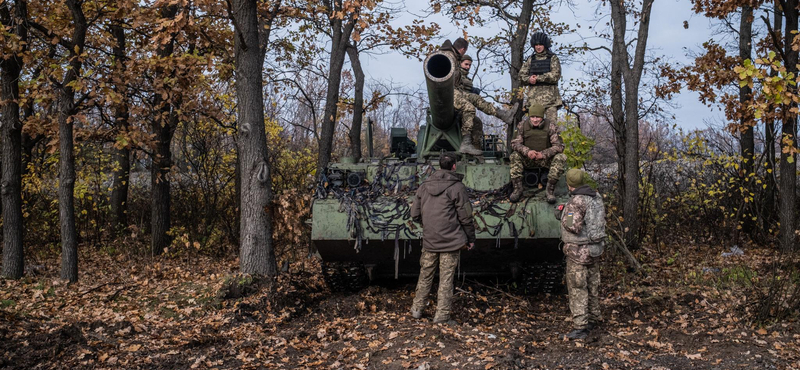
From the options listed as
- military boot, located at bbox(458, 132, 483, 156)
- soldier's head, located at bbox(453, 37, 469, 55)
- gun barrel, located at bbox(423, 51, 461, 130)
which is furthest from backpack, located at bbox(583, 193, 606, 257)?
soldier's head, located at bbox(453, 37, 469, 55)

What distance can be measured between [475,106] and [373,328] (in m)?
3.42

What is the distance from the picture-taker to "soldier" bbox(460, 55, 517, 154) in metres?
8.26

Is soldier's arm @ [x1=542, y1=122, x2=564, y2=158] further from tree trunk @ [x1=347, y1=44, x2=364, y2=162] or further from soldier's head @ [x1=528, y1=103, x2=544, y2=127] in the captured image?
tree trunk @ [x1=347, y1=44, x2=364, y2=162]

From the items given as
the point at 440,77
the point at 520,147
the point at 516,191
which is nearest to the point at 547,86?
the point at 520,147

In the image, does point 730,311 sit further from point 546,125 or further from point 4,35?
point 4,35

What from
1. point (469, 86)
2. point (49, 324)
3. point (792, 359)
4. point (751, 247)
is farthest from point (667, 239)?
point (49, 324)

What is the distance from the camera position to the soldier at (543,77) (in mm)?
8266

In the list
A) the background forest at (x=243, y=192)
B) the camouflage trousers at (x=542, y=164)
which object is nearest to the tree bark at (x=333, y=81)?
the background forest at (x=243, y=192)

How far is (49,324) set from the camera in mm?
6078

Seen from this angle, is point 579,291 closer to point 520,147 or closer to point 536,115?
point 520,147

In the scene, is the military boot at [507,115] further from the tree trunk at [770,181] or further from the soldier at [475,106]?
the tree trunk at [770,181]

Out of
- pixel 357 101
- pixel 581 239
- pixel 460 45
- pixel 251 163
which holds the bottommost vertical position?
pixel 581 239

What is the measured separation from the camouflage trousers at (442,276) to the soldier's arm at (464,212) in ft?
0.79

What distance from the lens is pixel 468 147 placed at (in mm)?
8070
